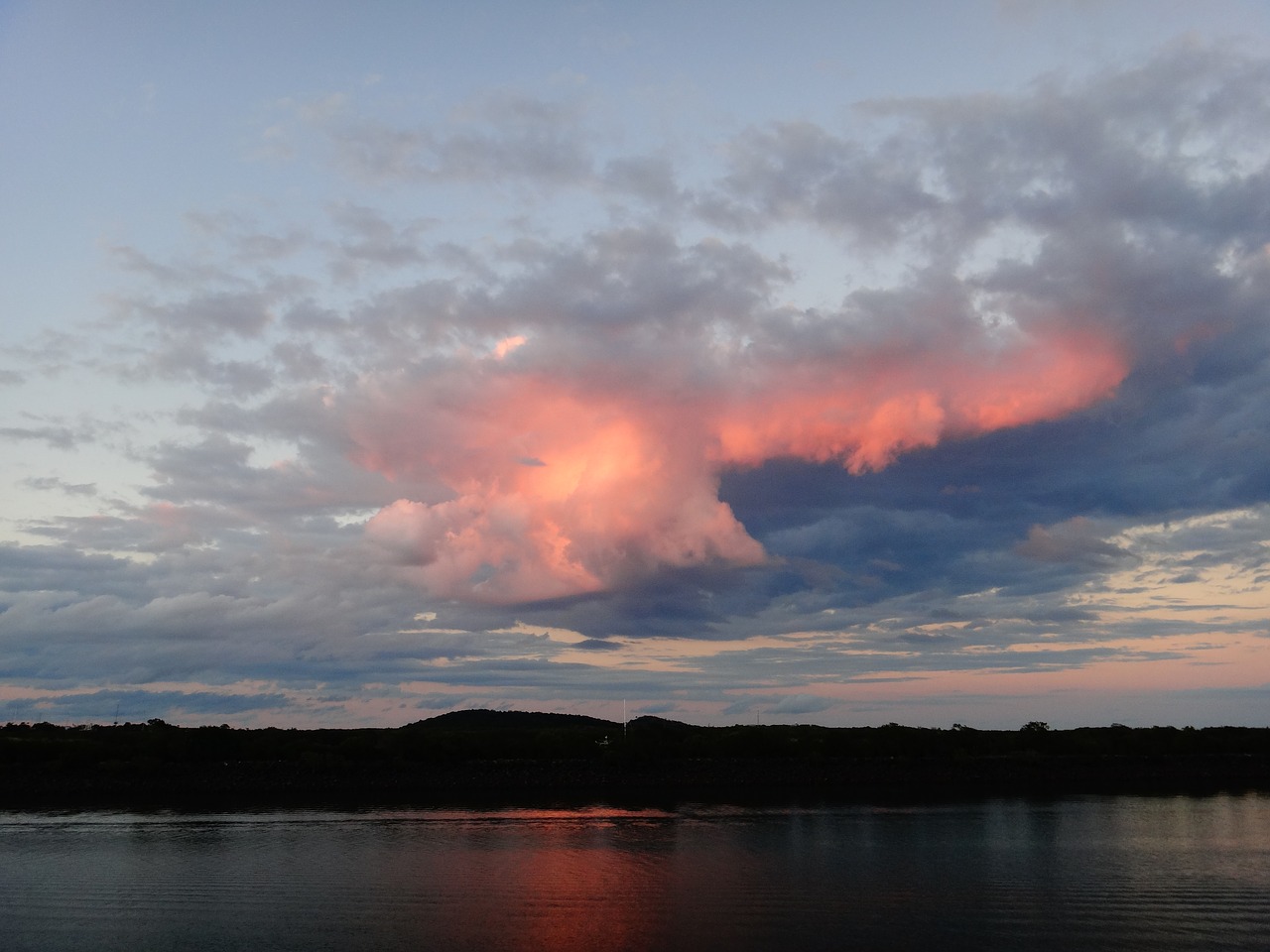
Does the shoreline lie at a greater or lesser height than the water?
lesser

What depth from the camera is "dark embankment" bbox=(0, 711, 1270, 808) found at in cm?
7225

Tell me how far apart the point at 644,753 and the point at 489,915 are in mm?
51645

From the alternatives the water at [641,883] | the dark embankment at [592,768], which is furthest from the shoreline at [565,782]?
the water at [641,883]

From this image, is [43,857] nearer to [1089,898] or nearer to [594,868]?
[594,868]

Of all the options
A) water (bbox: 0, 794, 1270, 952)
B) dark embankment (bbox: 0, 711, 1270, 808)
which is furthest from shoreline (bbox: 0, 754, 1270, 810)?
water (bbox: 0, 794, 1270, 952)

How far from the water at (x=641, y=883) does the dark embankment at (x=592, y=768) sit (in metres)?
16.9

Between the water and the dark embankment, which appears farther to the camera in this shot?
the dark embankment

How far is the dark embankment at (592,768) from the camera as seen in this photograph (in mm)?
72250

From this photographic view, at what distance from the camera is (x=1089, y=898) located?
31.6 m

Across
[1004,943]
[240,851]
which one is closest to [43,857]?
[240,851]

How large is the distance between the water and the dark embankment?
55.6 feet

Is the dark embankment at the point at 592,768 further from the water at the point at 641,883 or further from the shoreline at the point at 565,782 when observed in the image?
the water at the point at 641,883

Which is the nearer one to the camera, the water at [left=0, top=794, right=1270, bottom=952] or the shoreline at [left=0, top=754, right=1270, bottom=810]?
the water at [left=0, top=794, right=1270, bottom=952]

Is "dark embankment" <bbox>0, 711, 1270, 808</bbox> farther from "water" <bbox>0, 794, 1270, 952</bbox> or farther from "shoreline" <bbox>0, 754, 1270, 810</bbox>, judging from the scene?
"water" <bbox>0, 794, 1270, 952</bbox>
